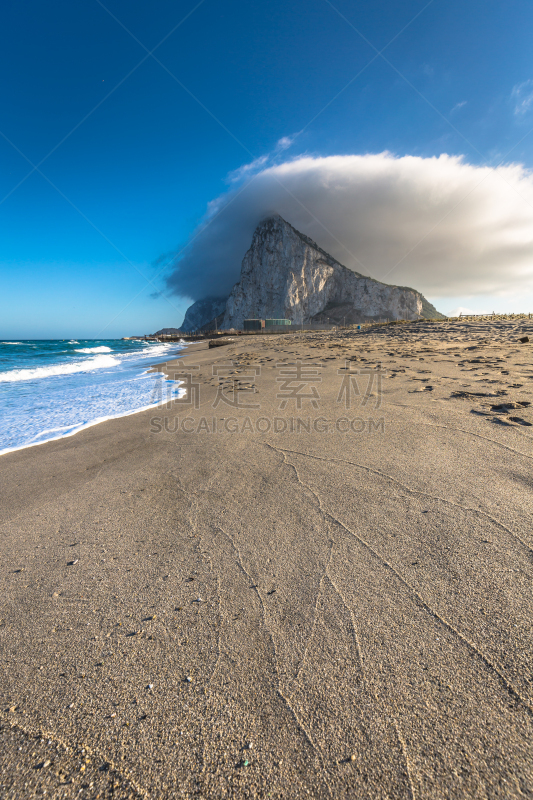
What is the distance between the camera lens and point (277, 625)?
5.81 feet

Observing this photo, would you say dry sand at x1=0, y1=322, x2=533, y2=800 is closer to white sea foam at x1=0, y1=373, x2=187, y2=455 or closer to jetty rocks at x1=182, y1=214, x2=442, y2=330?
white sea foam at x1=0, y1=373, x2=187, y2=455

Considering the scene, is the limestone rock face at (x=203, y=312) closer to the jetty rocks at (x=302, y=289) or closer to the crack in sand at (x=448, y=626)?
the jetty rocks at (x=302, y=289)

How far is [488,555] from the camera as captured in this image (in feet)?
6.95

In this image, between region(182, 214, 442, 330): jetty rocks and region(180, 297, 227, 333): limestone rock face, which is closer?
region(182, 214, 442, 330): jetty rocks

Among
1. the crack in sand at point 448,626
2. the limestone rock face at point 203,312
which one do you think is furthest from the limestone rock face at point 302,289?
the crack in sand at point 448,626

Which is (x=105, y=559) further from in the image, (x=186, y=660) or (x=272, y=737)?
(x=272, y=737)

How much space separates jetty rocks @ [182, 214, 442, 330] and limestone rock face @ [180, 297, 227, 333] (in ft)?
141

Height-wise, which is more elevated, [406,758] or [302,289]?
[302,289]

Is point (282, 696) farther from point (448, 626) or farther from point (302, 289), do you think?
point (302, 289)

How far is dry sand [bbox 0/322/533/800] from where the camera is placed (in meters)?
1.21

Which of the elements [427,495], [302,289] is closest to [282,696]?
[427,495]

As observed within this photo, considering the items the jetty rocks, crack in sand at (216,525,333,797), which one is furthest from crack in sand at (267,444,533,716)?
the jetty rocks

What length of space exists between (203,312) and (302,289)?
64.4 metres

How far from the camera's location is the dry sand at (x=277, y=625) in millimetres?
1206
